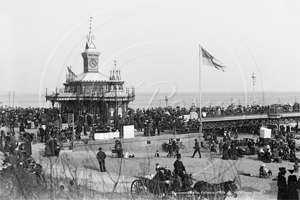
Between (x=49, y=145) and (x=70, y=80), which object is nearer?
(x=49, y=145)

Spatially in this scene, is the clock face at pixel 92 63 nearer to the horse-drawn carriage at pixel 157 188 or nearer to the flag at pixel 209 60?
the flag at pixel 209 60

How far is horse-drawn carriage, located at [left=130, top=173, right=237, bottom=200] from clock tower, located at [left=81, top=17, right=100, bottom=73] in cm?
3243

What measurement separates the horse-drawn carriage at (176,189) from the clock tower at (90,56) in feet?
106

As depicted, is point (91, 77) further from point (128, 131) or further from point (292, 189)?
point (292, 189)

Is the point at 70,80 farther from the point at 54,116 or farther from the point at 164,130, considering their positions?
the point at 164,130

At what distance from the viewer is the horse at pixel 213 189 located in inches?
468

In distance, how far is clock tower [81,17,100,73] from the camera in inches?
1763

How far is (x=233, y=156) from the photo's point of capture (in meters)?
22.6

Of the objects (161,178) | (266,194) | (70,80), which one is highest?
(70,80)

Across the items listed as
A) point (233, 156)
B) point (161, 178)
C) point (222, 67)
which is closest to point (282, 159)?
point (233, 156)

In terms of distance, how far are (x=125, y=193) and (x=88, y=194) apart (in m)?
1.15

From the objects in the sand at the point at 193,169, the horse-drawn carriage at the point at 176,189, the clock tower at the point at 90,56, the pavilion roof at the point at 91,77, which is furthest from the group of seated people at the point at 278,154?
the clock tower at the point at 90,56

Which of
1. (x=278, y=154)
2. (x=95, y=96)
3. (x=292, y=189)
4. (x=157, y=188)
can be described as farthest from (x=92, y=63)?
(x=292, y=189)

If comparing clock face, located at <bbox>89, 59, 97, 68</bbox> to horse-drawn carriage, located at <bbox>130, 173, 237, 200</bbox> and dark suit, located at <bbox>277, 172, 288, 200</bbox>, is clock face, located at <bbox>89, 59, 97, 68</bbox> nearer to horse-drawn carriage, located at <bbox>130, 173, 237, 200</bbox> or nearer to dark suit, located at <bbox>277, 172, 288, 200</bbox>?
horse-drawn carriage, located at <bbox>130, 173, 237, 200</bbox>
